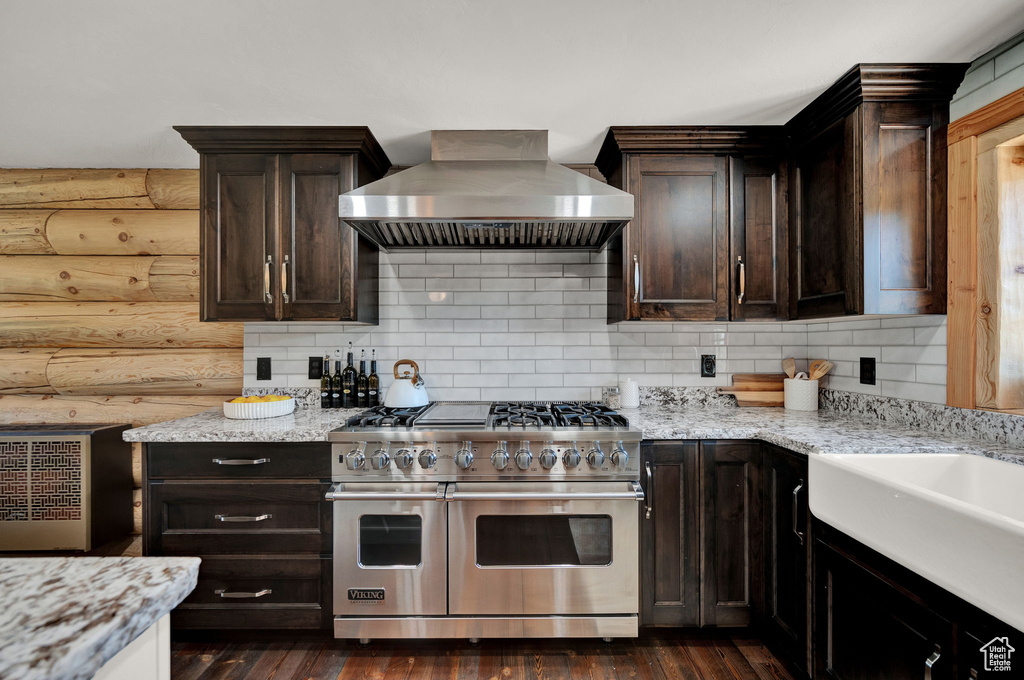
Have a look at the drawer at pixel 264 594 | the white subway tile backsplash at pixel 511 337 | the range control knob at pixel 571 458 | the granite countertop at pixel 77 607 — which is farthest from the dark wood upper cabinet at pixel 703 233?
the granite countertop at pixel 77 607

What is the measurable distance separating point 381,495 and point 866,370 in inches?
93.1

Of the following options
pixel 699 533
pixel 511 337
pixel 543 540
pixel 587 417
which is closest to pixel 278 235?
pixel 511 337

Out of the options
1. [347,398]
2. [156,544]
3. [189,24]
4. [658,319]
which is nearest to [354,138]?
[189,24]

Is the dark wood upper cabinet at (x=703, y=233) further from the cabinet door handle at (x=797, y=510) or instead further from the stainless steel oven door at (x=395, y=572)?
the stainless steel oven door at (x=395, y=572)

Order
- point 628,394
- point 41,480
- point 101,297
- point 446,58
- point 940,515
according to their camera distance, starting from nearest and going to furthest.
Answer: point 940,515 → point 446,58 → point 41,480 → point 628,394 → point 101,297

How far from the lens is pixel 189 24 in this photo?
1655 millimetres

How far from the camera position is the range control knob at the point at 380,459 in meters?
2.12

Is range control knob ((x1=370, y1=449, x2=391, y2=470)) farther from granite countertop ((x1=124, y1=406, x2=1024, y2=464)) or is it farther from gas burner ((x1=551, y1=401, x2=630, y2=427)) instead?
gas burner ((x1=551, y1=401, x2=630, y2=427))

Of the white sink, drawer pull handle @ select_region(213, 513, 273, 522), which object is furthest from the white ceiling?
drawer pull handle @ select_region(213, 513, 273, 522)

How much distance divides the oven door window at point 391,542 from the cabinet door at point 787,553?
1499 mm

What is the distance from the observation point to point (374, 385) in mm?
2816

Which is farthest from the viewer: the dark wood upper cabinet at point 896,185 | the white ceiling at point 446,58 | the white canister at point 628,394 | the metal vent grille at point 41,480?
the white canister at point 628,394

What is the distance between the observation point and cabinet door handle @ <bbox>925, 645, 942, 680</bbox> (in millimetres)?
1256

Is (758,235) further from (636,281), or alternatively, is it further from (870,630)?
(870,630)
